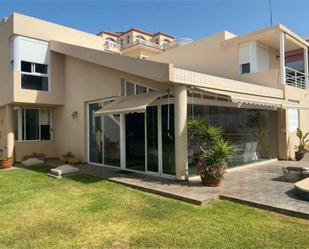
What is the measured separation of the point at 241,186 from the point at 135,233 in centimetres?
776

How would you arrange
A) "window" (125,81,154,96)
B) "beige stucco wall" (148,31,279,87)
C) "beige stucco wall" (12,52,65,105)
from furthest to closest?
"beige stucco wall" (148,31,279,87), "beige stucco wall" (12,52,65,105), "window" (125,81,154,96)

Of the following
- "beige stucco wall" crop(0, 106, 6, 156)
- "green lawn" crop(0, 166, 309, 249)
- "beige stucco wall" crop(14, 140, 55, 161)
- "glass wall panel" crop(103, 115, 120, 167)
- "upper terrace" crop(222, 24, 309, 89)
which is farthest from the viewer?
"beige stucco wall" crop(0, 106, 6, 156)

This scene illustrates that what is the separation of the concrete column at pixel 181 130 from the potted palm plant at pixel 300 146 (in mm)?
14084

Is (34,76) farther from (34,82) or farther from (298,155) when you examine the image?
(298,155)

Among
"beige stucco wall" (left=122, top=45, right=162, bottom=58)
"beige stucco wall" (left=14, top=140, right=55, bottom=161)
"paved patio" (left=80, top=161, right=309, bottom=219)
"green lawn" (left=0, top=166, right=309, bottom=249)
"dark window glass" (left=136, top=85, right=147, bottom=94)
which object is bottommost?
"green lawn" (left=0, top=166, right=309, bottom=249)

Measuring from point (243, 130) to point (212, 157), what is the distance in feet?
25.2

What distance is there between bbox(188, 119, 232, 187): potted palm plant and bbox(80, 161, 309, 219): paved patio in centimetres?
53

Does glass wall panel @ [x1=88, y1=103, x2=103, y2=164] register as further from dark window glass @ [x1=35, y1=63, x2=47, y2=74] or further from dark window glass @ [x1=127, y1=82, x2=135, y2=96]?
dark window glass @ [x1=35, y1=63, x2=47, y2=74]

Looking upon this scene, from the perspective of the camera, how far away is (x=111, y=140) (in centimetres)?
2248

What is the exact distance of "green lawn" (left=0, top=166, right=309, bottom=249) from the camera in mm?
8750

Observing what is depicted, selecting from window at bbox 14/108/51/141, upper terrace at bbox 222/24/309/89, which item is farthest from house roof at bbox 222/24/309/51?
window at bbox 14/108/51/141

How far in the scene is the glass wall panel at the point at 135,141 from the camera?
19500mm

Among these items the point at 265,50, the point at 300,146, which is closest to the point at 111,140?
the point at 300,146

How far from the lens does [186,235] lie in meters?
9.20
